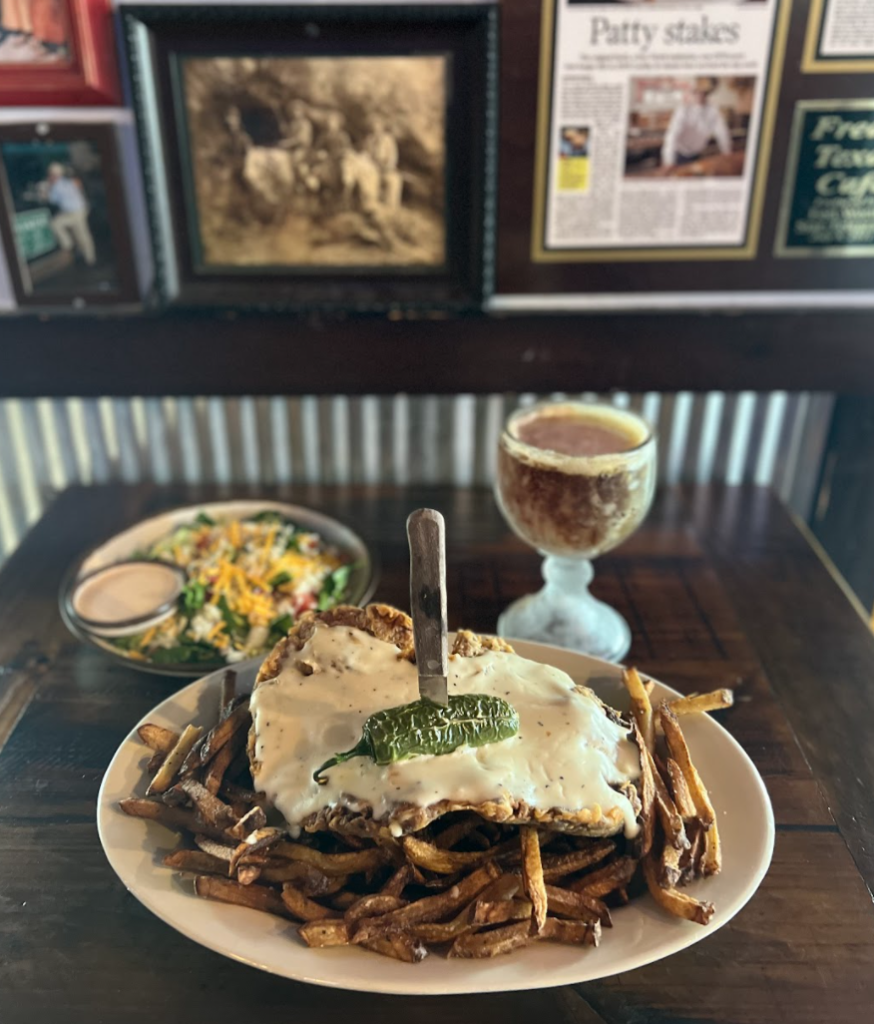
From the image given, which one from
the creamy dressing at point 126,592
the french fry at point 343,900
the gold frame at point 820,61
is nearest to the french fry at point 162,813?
the french fry at point 343,900

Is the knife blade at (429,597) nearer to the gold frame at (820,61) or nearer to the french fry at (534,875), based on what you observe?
the french fry at (534,875)

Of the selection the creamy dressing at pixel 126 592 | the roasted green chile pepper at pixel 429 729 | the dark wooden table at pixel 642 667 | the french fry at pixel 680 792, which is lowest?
the dark wooden table at pixel 642 667

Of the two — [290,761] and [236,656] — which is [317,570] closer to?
[236,656]

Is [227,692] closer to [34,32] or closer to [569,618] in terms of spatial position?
[569,618]

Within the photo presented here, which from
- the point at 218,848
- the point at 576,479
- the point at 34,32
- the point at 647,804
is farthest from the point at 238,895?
the point at 34,32

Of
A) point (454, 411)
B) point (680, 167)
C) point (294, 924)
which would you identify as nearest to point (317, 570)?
point (454, 411)

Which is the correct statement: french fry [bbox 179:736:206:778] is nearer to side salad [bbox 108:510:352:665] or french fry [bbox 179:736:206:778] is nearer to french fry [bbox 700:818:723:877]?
side salad [bbox 108:510:352:665]

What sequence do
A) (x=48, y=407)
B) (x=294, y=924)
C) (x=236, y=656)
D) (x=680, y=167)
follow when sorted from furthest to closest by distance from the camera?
(x=48, y=407), (x=680, y=167), (x=236, y=656), (x=294, y=924)
